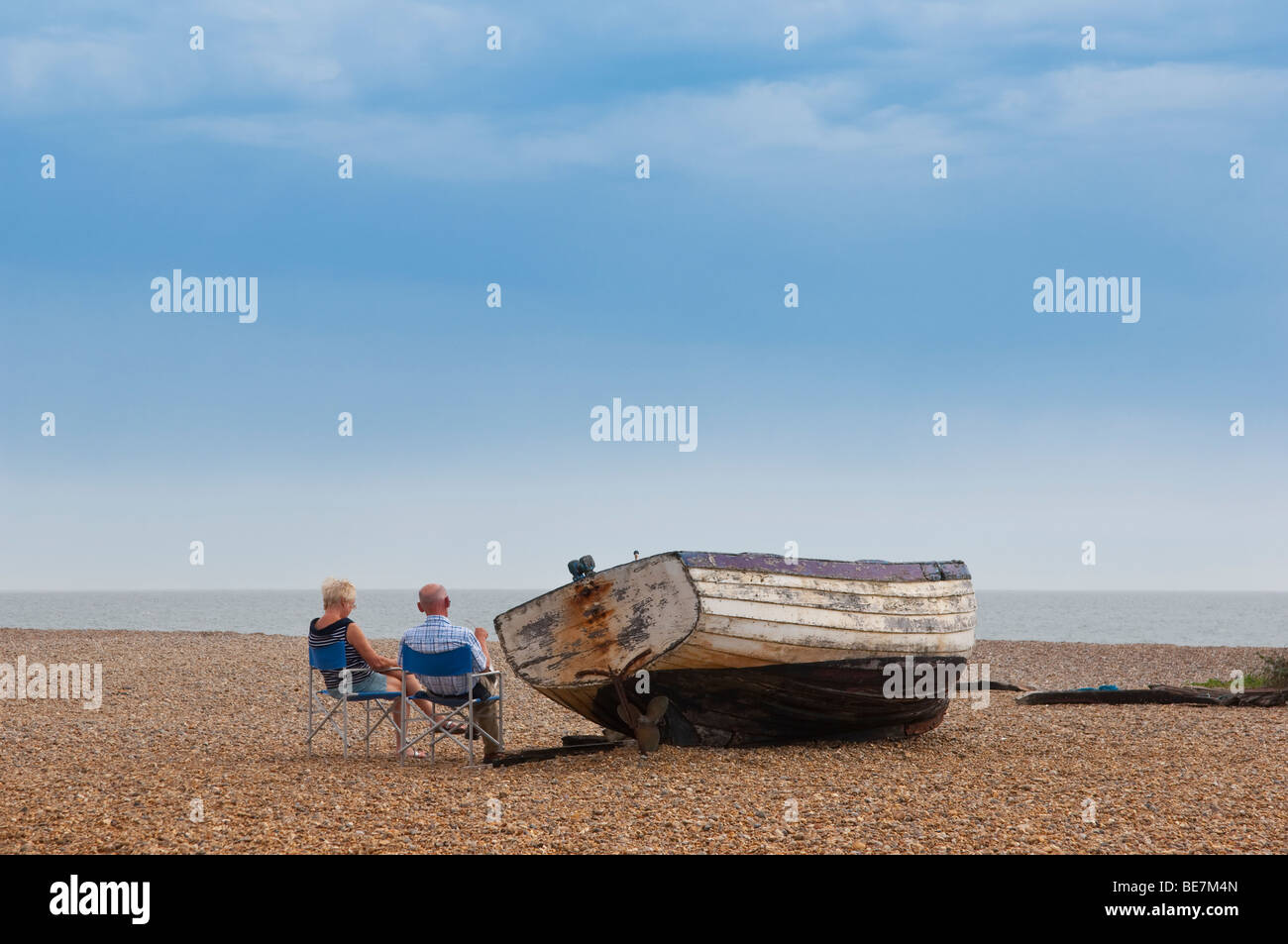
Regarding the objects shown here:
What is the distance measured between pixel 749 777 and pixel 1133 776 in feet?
9.85

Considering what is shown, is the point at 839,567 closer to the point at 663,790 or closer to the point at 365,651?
the point at 663,790

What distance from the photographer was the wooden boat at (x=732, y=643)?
29.2 feet

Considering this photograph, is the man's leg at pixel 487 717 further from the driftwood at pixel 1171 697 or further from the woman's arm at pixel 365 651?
the driftwood at pixel 1171 697

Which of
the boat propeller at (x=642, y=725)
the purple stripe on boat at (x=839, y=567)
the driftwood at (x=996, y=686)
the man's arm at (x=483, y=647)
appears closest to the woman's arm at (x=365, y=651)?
the man's arm at (x=483, y=647)

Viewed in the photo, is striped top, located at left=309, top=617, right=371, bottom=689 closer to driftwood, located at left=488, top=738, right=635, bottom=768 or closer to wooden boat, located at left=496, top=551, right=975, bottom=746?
wooden boat, located at left=496, top=551, right=975, bottom=746

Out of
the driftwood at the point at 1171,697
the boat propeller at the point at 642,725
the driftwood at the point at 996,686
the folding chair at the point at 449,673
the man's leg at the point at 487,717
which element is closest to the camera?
the folding chair at the point at 449,673

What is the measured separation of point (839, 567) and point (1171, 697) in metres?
7.33

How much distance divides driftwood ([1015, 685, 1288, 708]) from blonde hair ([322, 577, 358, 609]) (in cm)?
949

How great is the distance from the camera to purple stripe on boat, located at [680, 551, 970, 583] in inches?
356

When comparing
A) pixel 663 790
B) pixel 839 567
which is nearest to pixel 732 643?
pixel 839 567

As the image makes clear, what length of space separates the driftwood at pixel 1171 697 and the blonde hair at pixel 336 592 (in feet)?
31.1

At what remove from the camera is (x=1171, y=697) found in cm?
1450

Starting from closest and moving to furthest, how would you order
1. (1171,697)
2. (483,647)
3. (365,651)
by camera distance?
1. (365,651)
2. (483,647)
3. (1171,697)
